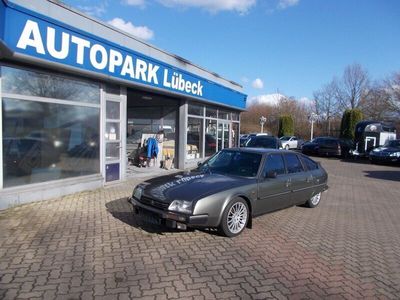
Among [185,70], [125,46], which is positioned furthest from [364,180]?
[125,46]

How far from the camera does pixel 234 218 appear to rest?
5.79 metres

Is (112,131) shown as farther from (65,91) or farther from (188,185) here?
(188,185)

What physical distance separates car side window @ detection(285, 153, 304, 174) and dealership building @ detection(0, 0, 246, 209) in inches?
189

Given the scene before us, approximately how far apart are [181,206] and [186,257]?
0.75 meters

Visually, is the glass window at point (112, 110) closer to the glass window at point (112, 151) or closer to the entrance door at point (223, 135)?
the glass window at point (112, 151)

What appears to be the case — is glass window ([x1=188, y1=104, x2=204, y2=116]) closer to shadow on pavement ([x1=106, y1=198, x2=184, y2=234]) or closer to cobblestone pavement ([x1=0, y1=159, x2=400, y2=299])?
shadow on pavement ([x1=106, y1=198, x2=184, y2=234])

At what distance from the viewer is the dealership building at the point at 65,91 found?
6887 millimetres

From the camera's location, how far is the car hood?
214 inches

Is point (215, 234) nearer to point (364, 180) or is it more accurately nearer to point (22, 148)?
point (22, 148)

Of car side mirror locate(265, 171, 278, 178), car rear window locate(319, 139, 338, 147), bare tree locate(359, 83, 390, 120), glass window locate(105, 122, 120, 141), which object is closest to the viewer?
car side mirror locate(265, 171, 278, 178)

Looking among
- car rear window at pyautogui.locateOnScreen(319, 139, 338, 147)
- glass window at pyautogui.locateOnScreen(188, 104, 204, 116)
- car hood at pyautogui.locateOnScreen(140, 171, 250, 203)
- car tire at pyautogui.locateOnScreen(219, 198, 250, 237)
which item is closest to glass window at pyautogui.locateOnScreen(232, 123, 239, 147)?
glass window at pyautogui.locateOnScreen(188, 104, 204, 116)

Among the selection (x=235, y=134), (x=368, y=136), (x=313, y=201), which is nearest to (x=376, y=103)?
(x=368, y=136)

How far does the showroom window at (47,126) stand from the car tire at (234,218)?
14.3ft

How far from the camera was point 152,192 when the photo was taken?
5.71 meters
